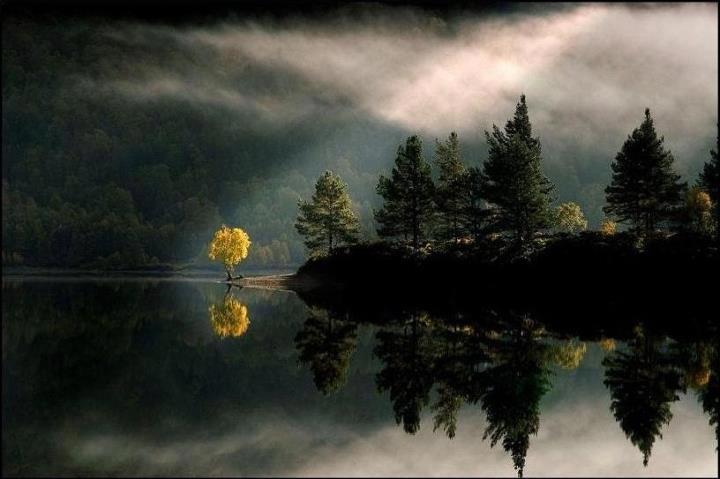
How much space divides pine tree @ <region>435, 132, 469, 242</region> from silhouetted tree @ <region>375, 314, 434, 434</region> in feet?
174

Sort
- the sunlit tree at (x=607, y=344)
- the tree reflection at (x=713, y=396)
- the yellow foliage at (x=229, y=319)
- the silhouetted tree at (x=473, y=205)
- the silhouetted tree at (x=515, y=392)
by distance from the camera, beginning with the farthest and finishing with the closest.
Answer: the silhouetted tree at (x=473, y=205) → the yellow foliage at (x=229, y=319) → the sunlit tree at (x=607, y=344) → the tree reflection at (x=713, y=396) → the silhouetted tree at (x=515, y=392)

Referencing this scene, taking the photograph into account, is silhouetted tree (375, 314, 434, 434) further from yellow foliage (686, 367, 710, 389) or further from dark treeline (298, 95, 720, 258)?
dark treeline (298, 95, 720, 258)

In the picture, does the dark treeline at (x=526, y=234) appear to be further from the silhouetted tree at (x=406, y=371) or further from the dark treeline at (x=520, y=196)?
the silhouetted tree at (x=406, y=371)

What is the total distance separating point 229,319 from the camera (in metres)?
45.8

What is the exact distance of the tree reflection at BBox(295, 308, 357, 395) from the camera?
23.1 metres

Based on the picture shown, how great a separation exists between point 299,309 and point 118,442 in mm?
39228

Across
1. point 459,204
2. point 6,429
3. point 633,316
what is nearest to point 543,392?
point 6,429

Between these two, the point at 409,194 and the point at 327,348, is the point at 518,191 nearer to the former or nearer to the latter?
the point at 409,194

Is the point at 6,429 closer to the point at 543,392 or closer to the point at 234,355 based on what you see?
the point at 234,355

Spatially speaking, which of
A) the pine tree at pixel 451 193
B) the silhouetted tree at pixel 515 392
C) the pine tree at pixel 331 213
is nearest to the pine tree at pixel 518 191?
the pine tree at pixel 451 193

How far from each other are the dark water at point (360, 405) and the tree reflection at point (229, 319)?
4.50 metres

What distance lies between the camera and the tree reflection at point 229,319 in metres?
37.8

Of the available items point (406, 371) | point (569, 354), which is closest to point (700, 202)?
point (569, 354)

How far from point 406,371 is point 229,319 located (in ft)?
83.2
